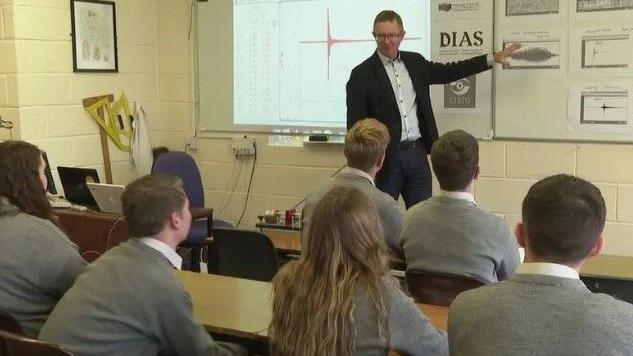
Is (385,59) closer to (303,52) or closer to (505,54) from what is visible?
(505,54)

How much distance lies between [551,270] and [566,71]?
3.32 meters

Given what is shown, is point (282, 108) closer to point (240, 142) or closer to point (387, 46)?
point (240, 142)

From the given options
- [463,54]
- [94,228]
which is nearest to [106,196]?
[94,228]

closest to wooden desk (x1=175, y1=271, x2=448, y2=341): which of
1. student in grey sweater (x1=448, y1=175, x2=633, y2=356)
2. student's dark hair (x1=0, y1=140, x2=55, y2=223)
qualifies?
student's dark hair (x1=0, y1=140, x2=55, y2=223)

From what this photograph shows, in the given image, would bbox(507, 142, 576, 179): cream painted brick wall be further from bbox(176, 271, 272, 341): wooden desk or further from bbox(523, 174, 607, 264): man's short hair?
bbox(523, 174, 607, 264): man's short hair

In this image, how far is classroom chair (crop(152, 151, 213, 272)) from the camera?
513cm

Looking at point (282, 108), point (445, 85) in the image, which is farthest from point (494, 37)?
point (282, 108)

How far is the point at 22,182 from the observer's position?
114 inches

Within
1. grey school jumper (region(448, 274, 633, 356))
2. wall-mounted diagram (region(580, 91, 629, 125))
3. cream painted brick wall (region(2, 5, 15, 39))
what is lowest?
grey school jumper (region(448, 274, 633, 356))

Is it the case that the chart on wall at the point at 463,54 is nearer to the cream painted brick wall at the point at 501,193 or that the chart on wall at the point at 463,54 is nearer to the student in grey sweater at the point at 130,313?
the cream painted brick wall at the point at 501,193

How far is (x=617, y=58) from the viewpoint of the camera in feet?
14.6

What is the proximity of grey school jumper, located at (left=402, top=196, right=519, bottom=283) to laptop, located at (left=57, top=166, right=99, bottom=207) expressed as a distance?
121 inches

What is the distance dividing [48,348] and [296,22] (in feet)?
13.1

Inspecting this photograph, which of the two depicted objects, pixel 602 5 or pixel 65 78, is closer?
pixel 602 5
